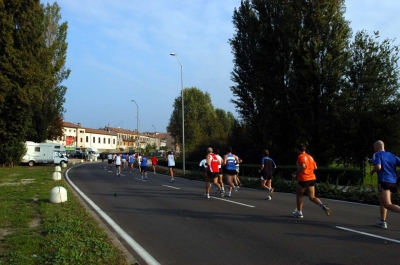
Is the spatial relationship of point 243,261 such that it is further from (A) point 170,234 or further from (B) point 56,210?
(B) point 56,210

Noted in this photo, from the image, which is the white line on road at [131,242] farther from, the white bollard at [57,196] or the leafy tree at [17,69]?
the leafy tree at [17,69]

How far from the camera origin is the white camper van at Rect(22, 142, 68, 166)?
49.9 meters

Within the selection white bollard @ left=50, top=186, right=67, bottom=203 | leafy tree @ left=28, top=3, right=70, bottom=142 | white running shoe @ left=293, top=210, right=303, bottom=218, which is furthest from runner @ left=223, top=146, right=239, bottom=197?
leafy tree @ left=28, top=3, right=70, bottom=142

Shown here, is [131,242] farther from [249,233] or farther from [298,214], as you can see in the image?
[298,214]

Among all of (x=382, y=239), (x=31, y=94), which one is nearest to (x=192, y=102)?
(x=31, y=94)

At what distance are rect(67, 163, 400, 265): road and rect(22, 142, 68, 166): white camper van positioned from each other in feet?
135

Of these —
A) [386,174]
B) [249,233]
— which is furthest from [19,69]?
[386,174]

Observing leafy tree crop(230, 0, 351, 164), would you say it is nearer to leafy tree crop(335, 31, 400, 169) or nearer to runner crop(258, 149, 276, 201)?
leafy tree crop(335, 31, 400, 169)

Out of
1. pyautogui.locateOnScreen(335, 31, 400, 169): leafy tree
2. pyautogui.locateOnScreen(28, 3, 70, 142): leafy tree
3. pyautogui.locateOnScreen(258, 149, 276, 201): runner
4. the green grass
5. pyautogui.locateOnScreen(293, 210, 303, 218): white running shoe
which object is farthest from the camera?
pyautogui.locateOnScreen(28, 3, 70, 142): leafy tree

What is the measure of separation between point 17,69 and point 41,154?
1657 cm

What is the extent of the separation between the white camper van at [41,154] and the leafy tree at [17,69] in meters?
9.06

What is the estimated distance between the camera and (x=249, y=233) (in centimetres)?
820

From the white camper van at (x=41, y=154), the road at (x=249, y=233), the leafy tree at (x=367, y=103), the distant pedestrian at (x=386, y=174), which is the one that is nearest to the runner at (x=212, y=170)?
the road at (x=249, y=233)

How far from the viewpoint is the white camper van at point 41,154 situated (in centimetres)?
4994
